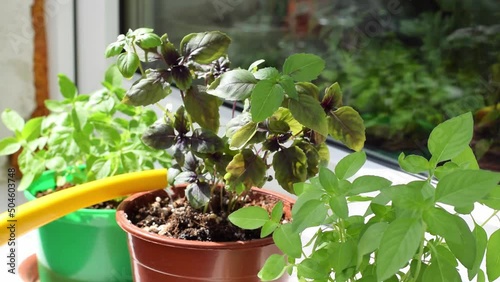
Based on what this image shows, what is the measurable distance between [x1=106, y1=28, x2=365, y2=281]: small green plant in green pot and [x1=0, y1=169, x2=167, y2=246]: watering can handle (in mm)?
81

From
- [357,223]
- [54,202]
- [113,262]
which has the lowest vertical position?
[113,262]

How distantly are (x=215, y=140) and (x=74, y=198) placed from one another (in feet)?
0.72

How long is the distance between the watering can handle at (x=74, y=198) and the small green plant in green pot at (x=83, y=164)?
4cm

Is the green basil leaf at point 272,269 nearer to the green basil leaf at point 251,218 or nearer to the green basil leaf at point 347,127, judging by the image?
the green basil leaf at point 251,218

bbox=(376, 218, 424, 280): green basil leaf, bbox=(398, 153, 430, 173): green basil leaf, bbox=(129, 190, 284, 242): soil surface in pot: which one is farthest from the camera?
bbox=(129, 190, 284, 242): soil surface in pot

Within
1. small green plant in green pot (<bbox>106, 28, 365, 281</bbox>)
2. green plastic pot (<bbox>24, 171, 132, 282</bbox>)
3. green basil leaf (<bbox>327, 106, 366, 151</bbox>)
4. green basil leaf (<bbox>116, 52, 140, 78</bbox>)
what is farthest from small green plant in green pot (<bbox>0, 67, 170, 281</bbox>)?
green basil leaf (<bbox>327, 106, 366, 151</bbox>)

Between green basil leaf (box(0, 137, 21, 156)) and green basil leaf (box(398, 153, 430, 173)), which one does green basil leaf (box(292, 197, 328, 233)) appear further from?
green basil leaf (box(0, 137, 21, 156))

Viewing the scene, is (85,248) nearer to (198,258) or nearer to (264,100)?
(198,258)

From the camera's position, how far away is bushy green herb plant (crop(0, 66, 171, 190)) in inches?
38.9

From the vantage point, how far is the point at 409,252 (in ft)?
1.44

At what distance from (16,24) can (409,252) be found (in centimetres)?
111

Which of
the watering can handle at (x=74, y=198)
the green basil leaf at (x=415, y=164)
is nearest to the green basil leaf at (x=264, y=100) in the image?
the green basil leaf at (x=415, y=164)

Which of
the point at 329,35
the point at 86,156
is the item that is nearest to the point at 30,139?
the point at 86,156

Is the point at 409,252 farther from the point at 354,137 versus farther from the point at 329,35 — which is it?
the point at 329,35
